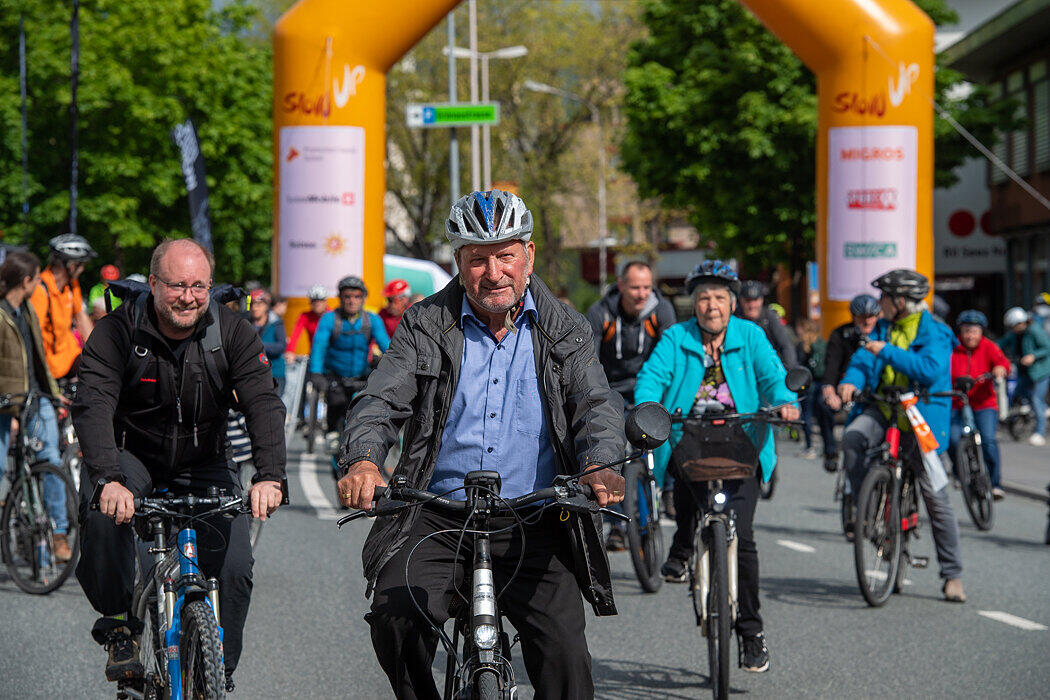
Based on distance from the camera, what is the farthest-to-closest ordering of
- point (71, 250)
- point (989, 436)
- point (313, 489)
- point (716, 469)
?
point (313, 489)
point (989, 436)
point (71, 250)
point (716, 469)

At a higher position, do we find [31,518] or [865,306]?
[865,306]

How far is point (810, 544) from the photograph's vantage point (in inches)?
419

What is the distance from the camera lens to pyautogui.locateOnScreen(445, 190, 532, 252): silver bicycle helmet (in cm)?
402

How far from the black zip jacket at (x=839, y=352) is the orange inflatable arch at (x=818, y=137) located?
6.42 metres

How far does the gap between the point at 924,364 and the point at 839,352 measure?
1.56m

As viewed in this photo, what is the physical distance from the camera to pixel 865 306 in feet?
38.0

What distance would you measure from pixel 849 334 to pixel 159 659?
21.0 ft

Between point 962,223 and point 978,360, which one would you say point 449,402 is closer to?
point 978,360

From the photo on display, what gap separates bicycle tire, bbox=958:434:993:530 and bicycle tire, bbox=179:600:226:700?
27.2 ft

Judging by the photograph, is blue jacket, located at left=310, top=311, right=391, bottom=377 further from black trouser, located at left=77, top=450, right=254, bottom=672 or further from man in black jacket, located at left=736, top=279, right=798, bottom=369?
black trouser, located at left=77, top=450, right=254, bottom=672

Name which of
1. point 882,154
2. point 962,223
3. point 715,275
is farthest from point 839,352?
point 962,223

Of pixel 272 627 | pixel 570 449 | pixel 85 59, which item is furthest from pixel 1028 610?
pixel 85 59

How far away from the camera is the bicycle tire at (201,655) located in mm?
4242

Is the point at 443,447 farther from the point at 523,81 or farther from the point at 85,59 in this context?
the point at 523,81
